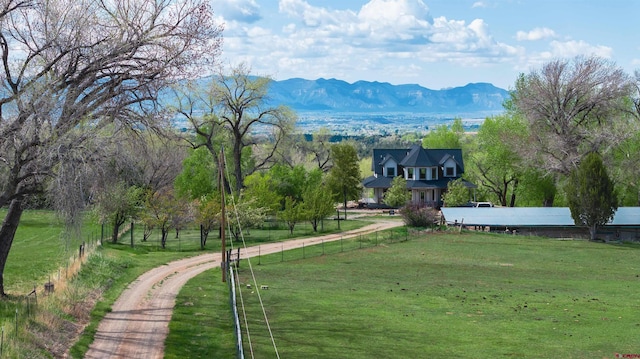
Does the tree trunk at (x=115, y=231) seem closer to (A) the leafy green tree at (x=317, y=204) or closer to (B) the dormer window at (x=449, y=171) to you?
(A) the leafy green tree at (x=317, y=204)

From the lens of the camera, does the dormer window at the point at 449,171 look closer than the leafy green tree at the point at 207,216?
No

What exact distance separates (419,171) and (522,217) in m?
21.3

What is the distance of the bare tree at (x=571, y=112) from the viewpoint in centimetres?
6844

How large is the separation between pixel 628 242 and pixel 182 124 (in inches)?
1630

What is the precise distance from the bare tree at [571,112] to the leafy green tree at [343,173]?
16.5 metres

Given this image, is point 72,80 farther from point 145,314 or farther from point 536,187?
point 536,187

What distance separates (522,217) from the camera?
68.0 metres

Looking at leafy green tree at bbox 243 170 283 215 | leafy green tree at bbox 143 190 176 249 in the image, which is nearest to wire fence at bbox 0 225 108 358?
leafy green tree at bbox 143 190 176 249

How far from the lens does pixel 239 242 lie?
57750 mm

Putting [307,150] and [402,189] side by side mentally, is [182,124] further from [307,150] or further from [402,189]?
[307,150]

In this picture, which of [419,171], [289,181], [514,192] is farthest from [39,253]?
[514,192]

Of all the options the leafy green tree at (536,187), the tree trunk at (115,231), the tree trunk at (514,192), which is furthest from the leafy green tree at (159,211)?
the tree trunk at (514,192)

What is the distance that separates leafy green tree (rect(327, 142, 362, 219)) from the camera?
71688mm

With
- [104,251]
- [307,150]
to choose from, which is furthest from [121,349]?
[307,150]
